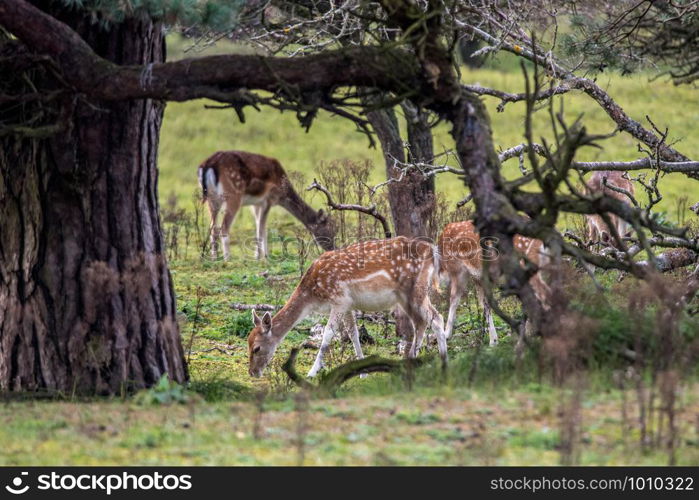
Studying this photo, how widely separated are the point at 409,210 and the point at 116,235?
189 inches

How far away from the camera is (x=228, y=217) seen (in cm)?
1841

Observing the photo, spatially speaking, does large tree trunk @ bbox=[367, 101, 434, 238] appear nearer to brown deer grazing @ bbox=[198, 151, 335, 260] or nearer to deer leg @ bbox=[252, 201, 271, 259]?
deer leg @ bbox=[252, 201, 271, 259]

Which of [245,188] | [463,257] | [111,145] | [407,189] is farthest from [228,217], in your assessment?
[111,145]

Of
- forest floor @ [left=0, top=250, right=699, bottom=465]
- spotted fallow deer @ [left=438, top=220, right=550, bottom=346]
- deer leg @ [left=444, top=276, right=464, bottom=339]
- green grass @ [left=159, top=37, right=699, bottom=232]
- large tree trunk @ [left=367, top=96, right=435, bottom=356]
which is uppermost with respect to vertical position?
green grass @ [left=159, top=37, right=699, bottom=232]

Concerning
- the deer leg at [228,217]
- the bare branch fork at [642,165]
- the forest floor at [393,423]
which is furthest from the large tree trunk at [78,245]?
the deer leg at [228,217]

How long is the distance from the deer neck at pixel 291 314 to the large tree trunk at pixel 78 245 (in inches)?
117

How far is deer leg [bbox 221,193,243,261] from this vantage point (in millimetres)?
17688

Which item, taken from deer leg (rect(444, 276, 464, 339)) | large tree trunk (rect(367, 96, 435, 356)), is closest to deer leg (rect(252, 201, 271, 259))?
large tree trunk (rect(367, 96, 435, 356))

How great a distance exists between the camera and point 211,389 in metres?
8.64

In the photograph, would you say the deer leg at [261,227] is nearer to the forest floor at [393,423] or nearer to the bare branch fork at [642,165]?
the bare branch fork at [642,165]

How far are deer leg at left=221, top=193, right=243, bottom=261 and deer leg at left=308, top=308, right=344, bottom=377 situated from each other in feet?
20.9

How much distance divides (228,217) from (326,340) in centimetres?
762

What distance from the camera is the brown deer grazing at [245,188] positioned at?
1870 cm

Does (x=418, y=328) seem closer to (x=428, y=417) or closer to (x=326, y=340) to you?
(x=326, y=340)
